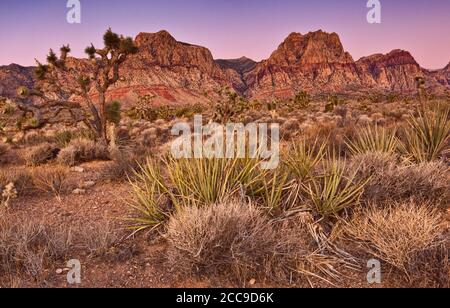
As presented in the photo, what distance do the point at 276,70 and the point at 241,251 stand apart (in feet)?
556

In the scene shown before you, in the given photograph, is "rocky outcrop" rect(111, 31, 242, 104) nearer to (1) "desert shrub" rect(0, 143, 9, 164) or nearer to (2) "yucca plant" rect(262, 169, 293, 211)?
(1) "desert shrub" rect(0, 143, 9, 164)

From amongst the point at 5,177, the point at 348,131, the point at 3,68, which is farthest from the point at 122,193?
the point at 3,68

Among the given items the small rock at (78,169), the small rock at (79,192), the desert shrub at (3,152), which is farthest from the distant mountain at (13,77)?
the small rock at (79,192)

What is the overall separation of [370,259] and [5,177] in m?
6.25

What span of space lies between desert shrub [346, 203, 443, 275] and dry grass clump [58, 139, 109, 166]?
24.2 ft

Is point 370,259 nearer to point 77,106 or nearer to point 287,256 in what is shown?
point 287,256

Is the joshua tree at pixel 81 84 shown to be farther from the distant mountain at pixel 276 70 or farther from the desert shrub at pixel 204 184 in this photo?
the distant mountain at pixel 276 70

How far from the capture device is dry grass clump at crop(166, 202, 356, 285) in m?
3.09

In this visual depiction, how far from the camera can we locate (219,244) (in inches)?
123

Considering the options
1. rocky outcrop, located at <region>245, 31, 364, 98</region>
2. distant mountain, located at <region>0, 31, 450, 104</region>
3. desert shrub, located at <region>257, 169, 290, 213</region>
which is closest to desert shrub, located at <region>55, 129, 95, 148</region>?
desert shrub, located at <region>257, 169, 290, 213</region>

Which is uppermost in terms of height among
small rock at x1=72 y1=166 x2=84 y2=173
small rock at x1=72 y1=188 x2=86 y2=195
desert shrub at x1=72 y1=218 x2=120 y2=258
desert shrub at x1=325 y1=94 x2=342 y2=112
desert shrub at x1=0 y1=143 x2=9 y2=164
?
desert shrub at x1=325 y1=94 x2=342 y2=112

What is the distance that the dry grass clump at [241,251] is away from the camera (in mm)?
3088

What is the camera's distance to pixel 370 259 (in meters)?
3.29

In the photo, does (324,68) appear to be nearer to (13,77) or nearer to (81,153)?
(13,77)
